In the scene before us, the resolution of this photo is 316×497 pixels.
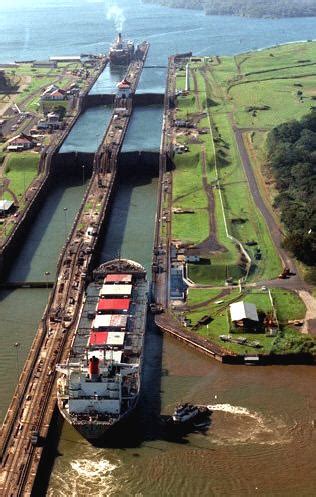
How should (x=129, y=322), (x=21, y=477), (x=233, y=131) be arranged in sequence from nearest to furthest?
1. (x=21, y=477)
2. (x=129, y=322)
3. (x=233, y=131)

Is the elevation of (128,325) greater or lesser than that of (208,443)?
greater

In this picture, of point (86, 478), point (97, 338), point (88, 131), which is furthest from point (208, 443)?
point (88, 131)

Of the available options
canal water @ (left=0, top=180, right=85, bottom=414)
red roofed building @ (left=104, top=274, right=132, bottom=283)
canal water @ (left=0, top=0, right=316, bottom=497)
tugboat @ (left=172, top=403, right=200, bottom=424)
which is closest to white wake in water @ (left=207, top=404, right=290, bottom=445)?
canal water @ (left=0, top=0, right=316, bottom=497)

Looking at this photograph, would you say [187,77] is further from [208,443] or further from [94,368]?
[208,443]

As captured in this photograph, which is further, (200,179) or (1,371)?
(200,179)

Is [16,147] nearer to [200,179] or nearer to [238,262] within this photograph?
[200,179]

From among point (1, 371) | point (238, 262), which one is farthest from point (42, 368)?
point (238, 262)
